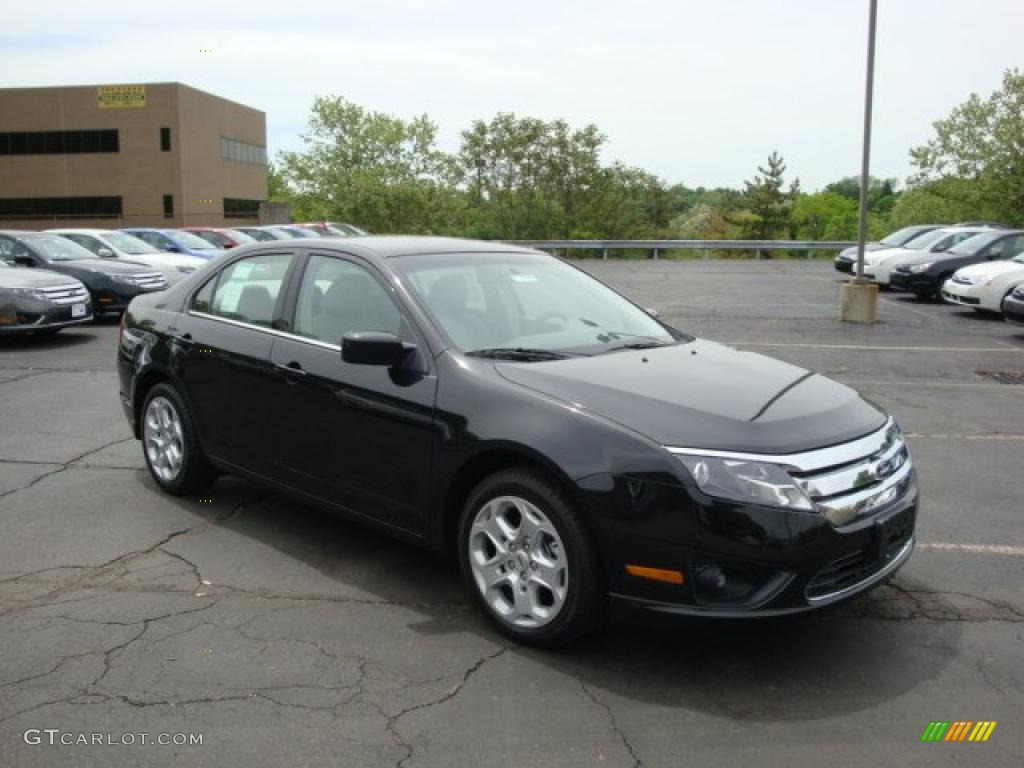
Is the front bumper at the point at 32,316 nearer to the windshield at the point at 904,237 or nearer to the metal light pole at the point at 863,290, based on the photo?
the metal light pole at the point at 863,290

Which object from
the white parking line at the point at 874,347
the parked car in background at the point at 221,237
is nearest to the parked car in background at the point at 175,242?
the parked car in background at the point at 221,237

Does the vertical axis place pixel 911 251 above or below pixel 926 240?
below

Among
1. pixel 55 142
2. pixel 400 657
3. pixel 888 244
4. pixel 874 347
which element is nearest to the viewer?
pixel 400 657

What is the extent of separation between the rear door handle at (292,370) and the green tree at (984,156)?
158ft

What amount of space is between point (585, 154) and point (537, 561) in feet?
190

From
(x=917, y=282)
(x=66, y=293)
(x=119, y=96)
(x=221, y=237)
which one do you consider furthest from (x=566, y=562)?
(x=119, y=96)

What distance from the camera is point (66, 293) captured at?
12.9 m

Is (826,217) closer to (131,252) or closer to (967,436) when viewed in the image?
(131,252)

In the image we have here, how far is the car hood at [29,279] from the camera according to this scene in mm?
12492

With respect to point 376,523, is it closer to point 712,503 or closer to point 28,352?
point 712,503

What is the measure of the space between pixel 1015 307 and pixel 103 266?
1421 centimetres

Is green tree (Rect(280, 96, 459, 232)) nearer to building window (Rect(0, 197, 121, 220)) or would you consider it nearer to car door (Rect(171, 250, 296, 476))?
building window (Rect(0, 197, 121, 220))

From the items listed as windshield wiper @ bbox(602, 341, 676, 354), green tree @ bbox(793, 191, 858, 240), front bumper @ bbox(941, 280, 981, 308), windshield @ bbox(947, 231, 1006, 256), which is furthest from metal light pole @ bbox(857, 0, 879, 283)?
green tree @ bbox(793, 191, 858, 240)

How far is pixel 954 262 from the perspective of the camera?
2038 cm
